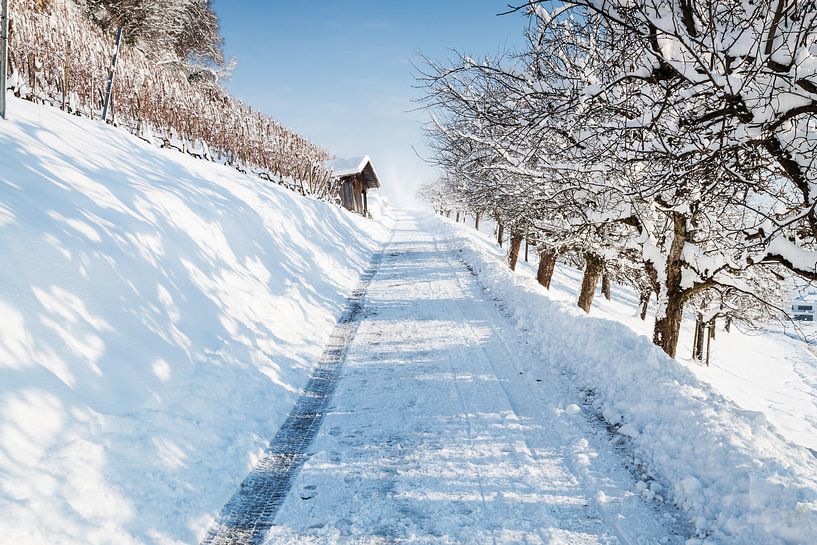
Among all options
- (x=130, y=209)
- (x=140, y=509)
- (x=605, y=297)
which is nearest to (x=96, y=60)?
(x=130, y=209)

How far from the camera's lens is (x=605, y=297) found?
28781mm

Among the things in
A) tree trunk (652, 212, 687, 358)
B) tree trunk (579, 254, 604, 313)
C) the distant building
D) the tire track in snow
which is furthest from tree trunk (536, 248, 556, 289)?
the distant building

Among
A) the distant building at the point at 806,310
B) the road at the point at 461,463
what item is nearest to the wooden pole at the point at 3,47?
the road at the point at 461,463

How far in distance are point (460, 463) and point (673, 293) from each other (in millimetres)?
5998

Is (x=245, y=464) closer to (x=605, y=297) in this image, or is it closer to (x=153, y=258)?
(x=153, y=258)

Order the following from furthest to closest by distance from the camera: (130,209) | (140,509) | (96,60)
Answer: (96,60) < (130,209) < (140,509)

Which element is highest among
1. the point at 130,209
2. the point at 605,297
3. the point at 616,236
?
the point at 616,236

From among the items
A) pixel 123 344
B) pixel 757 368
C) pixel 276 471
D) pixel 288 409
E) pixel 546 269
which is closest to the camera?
pixel 276 471

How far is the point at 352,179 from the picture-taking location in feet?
109

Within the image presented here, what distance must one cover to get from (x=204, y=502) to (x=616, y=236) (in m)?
9.22

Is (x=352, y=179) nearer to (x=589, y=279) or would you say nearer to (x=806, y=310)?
(x=589, y=279)

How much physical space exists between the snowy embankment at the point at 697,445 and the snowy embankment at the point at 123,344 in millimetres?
3863

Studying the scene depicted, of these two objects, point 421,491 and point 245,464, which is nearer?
point 421,491

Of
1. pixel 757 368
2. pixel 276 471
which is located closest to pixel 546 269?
pixel 276 471
